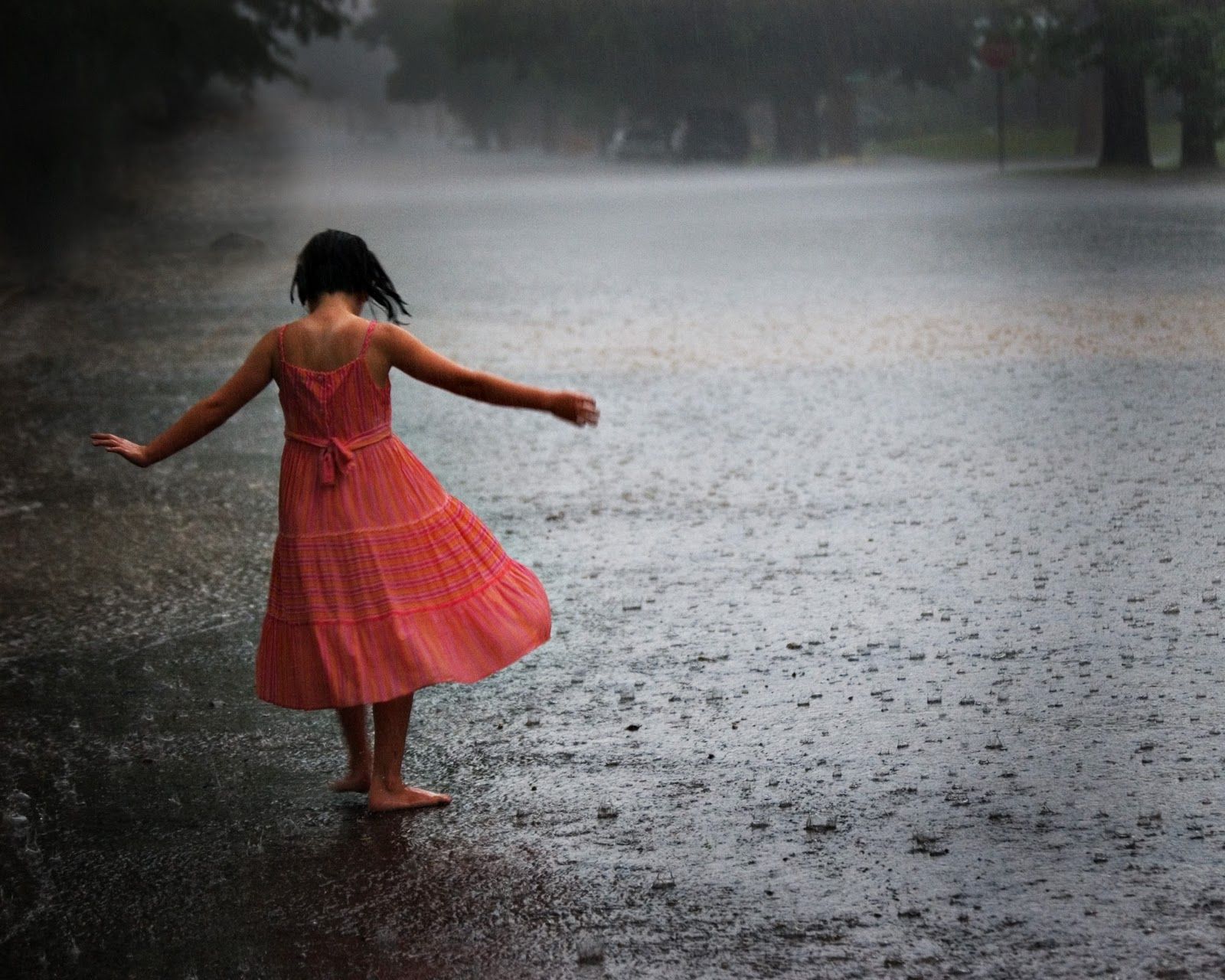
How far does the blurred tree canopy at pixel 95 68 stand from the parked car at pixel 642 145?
27.3 metres

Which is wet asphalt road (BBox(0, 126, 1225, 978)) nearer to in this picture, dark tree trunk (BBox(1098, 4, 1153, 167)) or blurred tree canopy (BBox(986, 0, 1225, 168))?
blurred tree canopy (BBox(986, 0, 1225, 168))

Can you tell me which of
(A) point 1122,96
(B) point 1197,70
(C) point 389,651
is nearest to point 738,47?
(A) point 1122,96

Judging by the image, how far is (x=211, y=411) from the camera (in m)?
4.64

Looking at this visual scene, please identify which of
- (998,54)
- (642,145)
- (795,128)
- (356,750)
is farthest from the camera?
(795,128)

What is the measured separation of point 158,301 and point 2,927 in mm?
15444

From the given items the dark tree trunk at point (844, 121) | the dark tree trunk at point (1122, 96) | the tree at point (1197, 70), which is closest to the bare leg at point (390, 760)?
the tree at point (1197, 70)

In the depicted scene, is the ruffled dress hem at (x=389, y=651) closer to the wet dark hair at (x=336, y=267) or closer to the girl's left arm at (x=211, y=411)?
the girl's left arm at (x=211, y=411)

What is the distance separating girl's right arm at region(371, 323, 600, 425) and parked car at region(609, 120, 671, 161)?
61.6 metres

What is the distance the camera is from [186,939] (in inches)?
152

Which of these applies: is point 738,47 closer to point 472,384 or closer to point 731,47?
point 731,47

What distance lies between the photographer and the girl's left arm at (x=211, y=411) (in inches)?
179

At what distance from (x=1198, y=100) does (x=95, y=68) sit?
20.0m

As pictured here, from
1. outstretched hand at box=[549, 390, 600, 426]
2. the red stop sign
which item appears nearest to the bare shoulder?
outstretched hand at box=[549, 390, 600, 426]

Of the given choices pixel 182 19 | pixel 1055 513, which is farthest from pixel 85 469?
pixel 182 19
